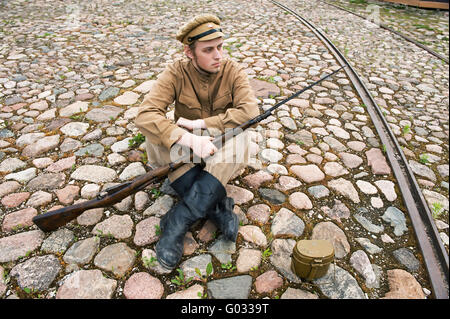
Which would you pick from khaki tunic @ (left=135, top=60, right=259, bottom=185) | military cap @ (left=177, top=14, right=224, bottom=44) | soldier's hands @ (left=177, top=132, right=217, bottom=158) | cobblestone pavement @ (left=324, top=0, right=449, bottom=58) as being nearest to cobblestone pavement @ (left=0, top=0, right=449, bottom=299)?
khaki tunic @ (left=135, top=60, right=259, bottom=185)

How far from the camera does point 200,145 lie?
7.73 ft

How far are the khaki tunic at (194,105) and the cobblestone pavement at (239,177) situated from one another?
559 mm

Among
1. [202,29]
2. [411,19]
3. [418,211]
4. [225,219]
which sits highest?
[202,29]

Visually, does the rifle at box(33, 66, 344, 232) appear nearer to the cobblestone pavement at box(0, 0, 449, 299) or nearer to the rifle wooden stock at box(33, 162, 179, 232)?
the rifle wooden stock at box(33, 162, 179, 232)

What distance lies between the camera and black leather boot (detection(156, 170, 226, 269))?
2293 millimetres

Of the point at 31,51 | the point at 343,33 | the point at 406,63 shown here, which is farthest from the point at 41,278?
the point at 343,33

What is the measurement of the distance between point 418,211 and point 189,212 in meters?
2.13

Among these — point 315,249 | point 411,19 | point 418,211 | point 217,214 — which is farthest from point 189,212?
point 411,19

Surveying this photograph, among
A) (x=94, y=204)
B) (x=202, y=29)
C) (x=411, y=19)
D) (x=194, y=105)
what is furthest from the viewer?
(x=411, y=19)

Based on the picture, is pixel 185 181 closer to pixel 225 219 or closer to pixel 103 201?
pixel 225 219

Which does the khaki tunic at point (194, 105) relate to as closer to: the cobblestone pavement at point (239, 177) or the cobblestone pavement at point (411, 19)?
the cobblestone pavement at point (239, 177)

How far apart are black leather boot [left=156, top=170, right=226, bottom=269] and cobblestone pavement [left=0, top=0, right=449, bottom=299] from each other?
15cm

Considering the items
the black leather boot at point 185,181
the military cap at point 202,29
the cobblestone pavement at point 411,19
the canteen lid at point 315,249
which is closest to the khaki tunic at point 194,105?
the black leather boot at point 185,181
